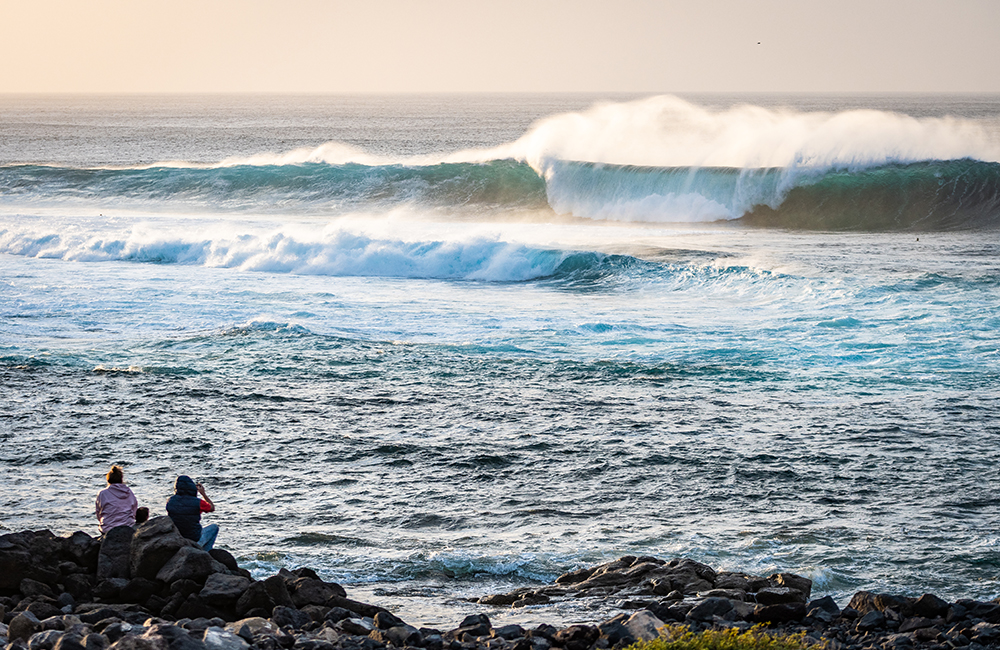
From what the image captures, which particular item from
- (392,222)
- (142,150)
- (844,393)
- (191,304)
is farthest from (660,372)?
(142,150)

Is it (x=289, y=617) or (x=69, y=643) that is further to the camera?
(x=289, y=617)

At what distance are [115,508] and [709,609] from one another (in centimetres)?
424

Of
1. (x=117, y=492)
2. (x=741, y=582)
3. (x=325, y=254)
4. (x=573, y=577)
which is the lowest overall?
(x=573, y=577)

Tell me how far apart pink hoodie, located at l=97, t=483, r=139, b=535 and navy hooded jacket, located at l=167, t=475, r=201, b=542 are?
354mm

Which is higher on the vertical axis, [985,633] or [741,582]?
[985,633]

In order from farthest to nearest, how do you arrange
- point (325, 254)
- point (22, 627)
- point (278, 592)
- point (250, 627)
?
point (325, 254) < point (278, 592) < point (250, 627) < point (22, 627)

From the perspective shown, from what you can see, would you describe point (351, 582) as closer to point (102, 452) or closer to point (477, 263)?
point (102, 452)

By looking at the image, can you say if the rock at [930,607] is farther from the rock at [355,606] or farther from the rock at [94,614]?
the rock at [94,614]

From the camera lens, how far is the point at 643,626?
19.6 feet

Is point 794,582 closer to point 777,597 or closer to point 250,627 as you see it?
point 777,597

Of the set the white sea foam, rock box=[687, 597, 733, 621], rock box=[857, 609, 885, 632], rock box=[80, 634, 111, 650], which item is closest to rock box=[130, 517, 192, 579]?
rock box=[80, 634, 111, 650]

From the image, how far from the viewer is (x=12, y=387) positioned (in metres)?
12.3

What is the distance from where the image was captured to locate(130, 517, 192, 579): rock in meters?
6.58

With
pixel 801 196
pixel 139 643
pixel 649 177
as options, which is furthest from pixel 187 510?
pixel 649 177
